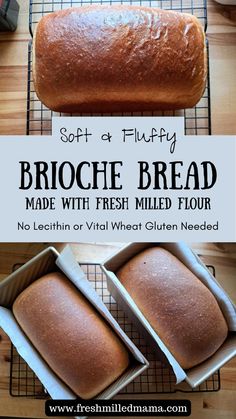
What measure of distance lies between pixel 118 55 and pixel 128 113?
116mm

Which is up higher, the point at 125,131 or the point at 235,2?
the point at 235,2

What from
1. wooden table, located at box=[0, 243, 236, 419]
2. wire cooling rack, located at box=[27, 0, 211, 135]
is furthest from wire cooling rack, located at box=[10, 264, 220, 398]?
wire cooling rack, located at box=[27, 0, 211, 135]

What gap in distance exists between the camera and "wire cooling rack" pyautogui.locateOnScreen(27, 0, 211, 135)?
0.90 m

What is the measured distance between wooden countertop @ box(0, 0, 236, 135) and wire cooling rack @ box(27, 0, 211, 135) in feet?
0.05

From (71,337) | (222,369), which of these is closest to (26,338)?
(71,337)

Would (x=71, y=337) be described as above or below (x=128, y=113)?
below

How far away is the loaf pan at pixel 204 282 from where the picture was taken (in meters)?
0.78

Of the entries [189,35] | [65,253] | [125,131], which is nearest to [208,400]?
[65,253]

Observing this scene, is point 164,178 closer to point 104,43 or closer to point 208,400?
point 104,43

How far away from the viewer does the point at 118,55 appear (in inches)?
31.6

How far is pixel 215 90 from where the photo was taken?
91 centimetres

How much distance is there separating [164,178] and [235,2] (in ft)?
1.28

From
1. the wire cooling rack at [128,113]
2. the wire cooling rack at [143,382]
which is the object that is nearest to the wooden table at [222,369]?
the wire cooling rack at [143,382]

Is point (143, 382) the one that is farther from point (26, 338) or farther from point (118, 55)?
point (118, 55)
